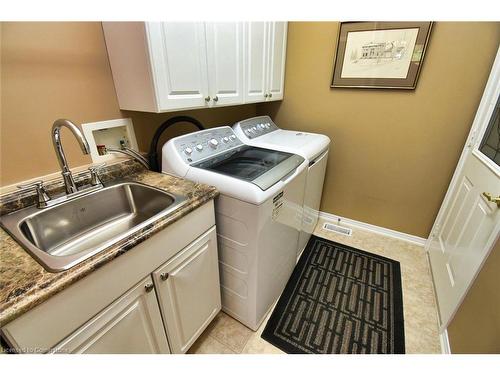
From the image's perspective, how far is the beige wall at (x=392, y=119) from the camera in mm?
1635

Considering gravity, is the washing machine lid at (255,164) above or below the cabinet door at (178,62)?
below

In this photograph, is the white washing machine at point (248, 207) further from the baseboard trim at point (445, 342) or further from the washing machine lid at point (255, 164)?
the baseboard trim at point (445, 342)

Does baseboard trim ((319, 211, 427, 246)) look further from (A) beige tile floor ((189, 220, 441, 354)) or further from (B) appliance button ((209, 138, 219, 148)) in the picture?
(B) appliance button ((209, 138, 219, 148))

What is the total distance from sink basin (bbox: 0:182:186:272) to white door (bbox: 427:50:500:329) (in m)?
1.56

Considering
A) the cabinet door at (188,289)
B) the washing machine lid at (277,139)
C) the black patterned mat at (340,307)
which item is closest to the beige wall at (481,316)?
the black patterned mat at (340,307)

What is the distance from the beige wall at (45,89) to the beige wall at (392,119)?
1611 millimetres

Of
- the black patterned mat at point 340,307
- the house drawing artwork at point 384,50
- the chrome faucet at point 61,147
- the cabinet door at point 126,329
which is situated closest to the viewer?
the cabinet door at point 126,329

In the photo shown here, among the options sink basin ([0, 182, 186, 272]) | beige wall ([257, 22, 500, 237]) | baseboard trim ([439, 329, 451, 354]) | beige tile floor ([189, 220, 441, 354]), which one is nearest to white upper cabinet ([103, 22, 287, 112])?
sink basin ([0, 182, 186, 272])

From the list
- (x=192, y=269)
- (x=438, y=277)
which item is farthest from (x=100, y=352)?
(x=438, y=277)

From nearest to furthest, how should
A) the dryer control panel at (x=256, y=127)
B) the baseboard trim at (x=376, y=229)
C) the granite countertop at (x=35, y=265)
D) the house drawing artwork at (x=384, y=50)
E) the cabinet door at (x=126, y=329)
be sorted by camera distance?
the granite countertop at (x=35, y=265)
the cabinet door at (x=126, y=329)
the house drawing artwork at (x=384, y=50)
the dryer control panel at (x=256, y=127)
the baseboard trim at (x=376, y=229)

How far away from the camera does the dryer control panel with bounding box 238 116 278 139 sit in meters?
1.89

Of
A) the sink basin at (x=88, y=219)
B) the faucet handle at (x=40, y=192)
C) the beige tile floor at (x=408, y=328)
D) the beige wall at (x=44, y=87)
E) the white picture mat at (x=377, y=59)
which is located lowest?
the beige tile floor at (x=408, y=328)

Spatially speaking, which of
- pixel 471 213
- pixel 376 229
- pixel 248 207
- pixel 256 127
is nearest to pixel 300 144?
pixel 256 127

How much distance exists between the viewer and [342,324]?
1.49m
